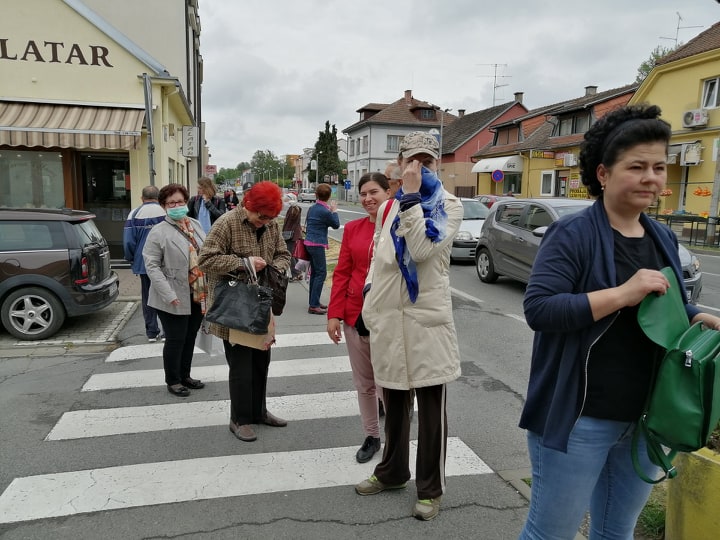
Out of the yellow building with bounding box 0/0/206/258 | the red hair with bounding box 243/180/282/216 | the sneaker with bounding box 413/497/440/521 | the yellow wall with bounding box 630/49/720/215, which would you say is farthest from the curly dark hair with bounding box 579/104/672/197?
the yellow wall with bounding box 630/49/720/215

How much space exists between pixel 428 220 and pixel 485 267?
906 cm

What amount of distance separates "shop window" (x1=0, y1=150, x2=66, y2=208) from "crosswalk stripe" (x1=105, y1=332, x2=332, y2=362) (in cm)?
698

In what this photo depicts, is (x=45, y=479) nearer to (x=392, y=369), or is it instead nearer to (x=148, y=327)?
(x=392, y=369)

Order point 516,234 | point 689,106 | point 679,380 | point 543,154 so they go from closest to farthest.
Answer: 1. point 679,380
2. point 516,234
3. point 689,106
4. point 543,154

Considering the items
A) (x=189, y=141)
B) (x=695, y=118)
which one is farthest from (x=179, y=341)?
(x=695, y=118)

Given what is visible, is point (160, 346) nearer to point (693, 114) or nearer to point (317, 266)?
point (317, 266)

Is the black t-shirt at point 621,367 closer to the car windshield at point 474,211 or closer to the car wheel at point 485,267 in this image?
the car wheel at point 485,267

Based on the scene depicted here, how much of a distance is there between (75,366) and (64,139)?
6.36 m

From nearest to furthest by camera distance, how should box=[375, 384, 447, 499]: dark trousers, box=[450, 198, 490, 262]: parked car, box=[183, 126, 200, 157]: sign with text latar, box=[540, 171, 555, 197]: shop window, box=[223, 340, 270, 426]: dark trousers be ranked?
box=[375, 384, 447, 499]: dark trousers < box=[223, 340, 270, 426]: dark trousers < box=[450, 198, 490, 262]: parked car < box=[183, 126, 200, 157]: sign with text latar < box=[540, 171, 555, 197]: shop window

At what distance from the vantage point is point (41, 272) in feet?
21.8

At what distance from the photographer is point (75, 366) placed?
5836 mm

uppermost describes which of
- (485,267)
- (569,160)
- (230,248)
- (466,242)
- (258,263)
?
(569,160)

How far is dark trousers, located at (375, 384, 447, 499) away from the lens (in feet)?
9.70

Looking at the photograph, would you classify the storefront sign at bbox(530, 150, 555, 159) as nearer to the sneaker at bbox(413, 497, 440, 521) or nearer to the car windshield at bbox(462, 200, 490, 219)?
the car windshield at bbox(462, 200, 490, 219)
